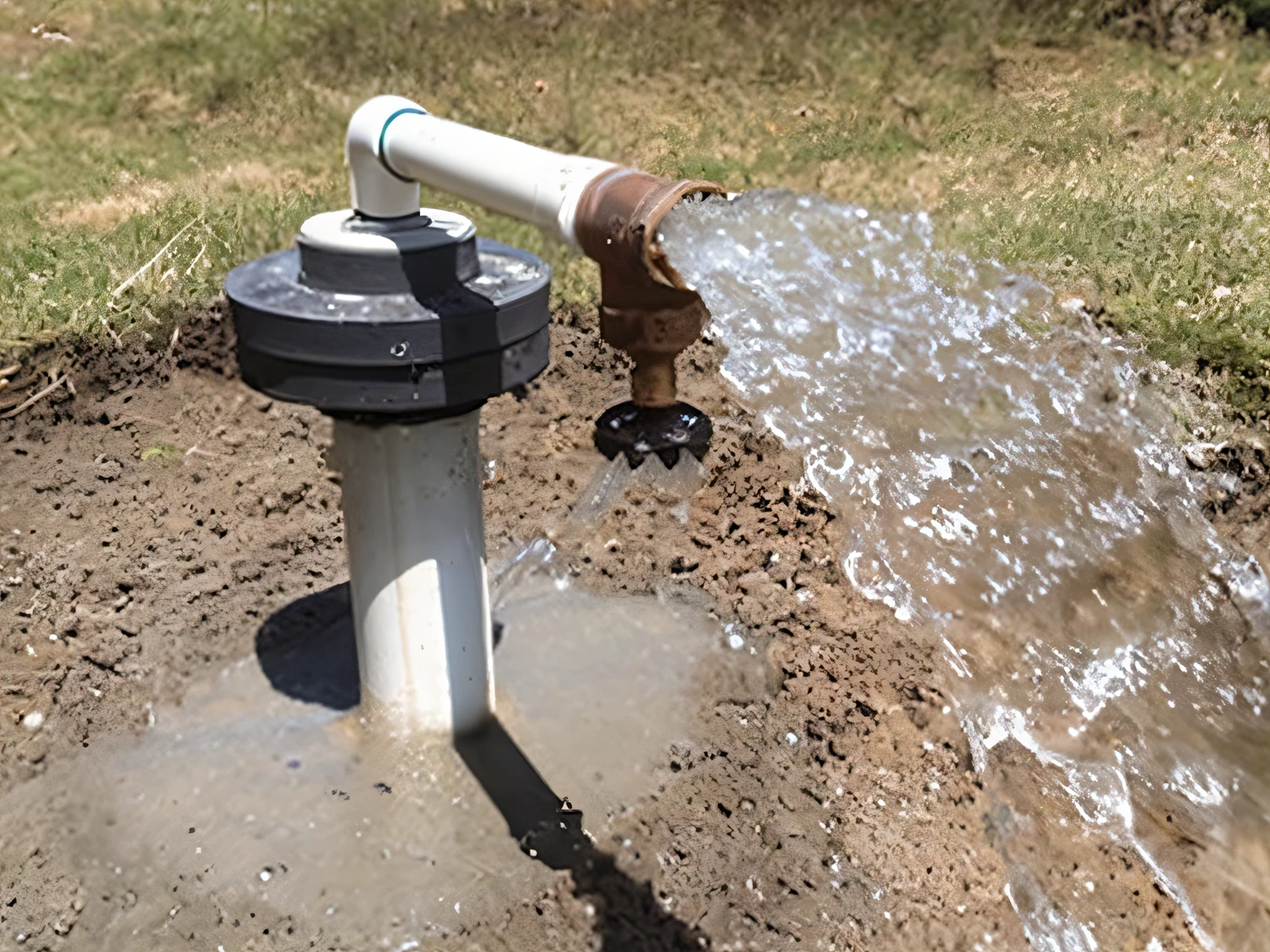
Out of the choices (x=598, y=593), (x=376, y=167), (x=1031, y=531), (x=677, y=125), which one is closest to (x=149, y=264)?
(x=598, y=593)

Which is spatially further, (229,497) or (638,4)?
(638,4)

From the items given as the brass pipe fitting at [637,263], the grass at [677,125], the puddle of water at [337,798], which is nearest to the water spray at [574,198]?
the brass pipe fitting at [637,263]

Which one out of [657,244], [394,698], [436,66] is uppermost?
[657,244]

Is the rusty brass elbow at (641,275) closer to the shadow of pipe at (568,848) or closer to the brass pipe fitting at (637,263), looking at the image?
Result: the brass pipe fitting at (637,263)

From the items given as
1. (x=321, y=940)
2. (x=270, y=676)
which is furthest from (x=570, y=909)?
(x=270, y=676)

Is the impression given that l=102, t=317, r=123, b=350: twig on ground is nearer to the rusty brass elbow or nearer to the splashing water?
the splashing water

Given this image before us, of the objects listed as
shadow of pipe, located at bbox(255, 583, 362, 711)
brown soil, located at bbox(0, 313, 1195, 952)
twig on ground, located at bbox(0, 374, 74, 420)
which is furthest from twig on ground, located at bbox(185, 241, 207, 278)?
shadow of pipe, located at bbox(255, 583, 362, 711)

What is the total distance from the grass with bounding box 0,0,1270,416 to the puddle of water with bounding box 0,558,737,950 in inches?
83.1

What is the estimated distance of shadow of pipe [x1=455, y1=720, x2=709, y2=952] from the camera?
97.3 inches

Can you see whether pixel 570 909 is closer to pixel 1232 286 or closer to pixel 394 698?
pixel 394 698

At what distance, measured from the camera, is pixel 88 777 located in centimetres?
285

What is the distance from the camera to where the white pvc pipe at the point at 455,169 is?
2.11m

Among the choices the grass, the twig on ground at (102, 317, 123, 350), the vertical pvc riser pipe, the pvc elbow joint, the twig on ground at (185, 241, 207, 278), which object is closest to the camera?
the pvc elbow joint

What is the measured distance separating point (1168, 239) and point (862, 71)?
105 inches
